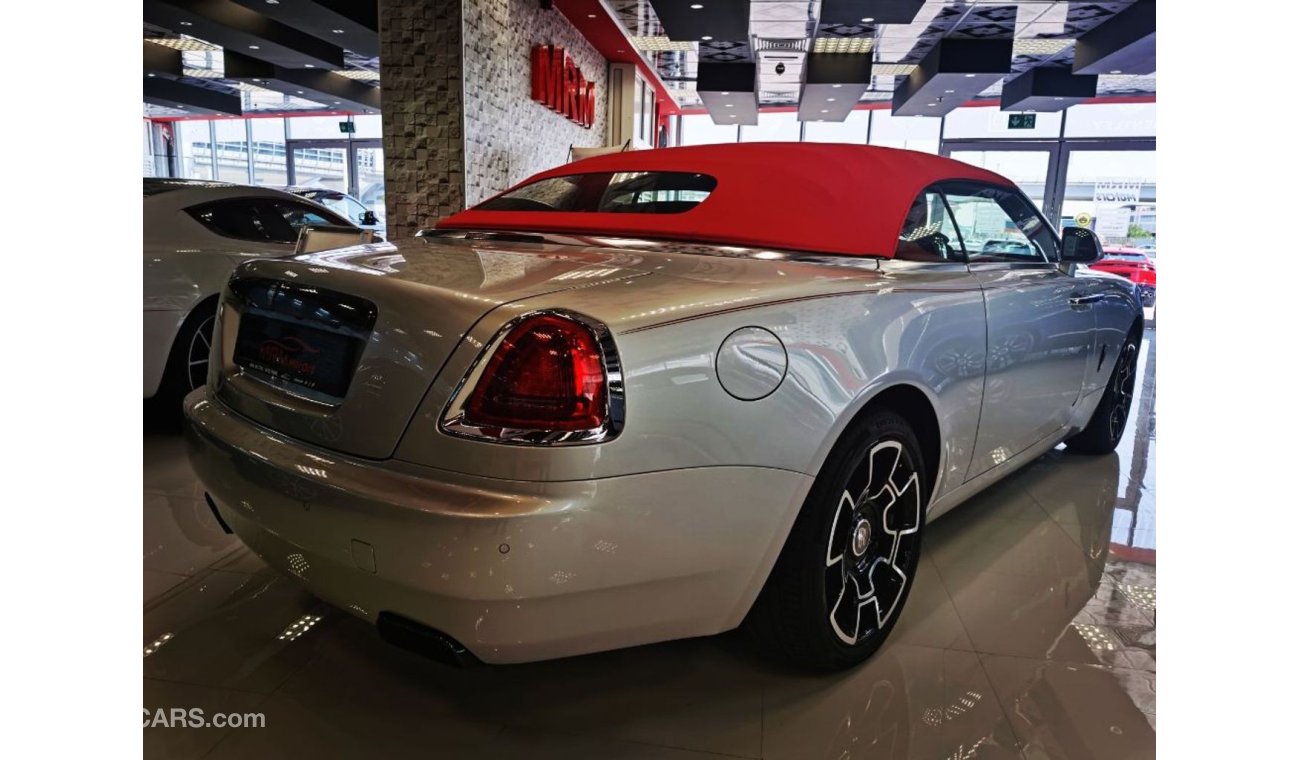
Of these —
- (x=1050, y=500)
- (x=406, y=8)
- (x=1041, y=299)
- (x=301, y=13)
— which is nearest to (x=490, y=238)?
(x=1041, y=299)

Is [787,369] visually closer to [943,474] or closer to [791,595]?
[791,595]

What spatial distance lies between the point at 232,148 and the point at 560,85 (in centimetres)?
1498

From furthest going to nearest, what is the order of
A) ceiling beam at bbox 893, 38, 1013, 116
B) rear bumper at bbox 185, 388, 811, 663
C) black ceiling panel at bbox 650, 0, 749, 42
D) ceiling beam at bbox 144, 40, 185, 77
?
ceiling beam at bbox 144, 40, 185, 77 < ceiling beam at bbox 893, 38, 1013, 116 < black ceiling panel at bbox 650, 0, 749, 42 < rear bumper at bbox 185, 388, 811, 663

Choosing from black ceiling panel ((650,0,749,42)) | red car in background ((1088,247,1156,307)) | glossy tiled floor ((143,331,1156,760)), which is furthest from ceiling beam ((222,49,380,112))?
red car in background ((1088,247,1156,307))

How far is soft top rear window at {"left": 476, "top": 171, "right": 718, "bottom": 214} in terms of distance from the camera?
2.07 m

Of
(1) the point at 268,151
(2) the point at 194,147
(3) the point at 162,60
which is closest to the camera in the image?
(3) the point at 162,60

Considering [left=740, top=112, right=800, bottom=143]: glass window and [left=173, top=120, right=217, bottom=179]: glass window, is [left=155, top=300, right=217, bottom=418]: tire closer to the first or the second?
[left=740, top=112, right=800, bottom=143]: glass window

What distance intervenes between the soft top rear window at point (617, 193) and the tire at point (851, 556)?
755mm

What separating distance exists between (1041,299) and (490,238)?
1600mm

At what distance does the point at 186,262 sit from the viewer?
3391 mm

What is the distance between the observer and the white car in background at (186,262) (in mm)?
3303

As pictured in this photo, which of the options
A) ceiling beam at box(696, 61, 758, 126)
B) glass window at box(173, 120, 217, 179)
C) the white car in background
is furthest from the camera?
glass window at box(173, 120, 217, 179)

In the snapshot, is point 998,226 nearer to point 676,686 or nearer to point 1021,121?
point 676,686

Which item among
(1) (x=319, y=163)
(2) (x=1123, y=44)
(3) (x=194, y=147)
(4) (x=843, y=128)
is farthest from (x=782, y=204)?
(3) (x=194, y=147)
